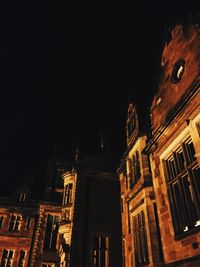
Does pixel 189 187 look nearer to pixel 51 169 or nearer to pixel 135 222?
pixel 135 222

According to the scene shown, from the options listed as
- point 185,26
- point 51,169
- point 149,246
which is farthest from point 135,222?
point 51,169

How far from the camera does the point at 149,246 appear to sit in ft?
30.6

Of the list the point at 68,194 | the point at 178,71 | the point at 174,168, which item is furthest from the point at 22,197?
the point at 178,71

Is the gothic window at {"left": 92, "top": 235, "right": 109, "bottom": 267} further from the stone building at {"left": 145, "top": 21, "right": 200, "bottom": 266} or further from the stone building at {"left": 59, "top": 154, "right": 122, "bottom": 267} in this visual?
the stone building at {"left": 145, "top": 21, "right": 200, "bottom": 266}

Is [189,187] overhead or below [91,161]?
below

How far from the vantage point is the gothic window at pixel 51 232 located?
2345 cm

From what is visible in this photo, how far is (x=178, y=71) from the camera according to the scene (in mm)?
9531

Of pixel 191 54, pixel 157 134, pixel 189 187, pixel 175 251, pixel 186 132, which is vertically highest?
pixel 191 54

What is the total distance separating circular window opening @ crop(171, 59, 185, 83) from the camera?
9219 millimetres

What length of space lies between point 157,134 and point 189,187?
8.74 ft

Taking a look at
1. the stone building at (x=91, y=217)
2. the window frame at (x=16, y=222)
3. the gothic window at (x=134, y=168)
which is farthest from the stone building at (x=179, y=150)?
the window frame at (x=16, y=222)

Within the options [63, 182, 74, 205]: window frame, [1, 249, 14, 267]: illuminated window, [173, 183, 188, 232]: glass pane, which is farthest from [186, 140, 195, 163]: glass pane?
[1, 249, 14, 267]: illuminated window

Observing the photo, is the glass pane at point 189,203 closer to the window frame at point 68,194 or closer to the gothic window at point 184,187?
the gothic window at point 184,187

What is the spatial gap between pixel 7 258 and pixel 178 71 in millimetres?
24665
